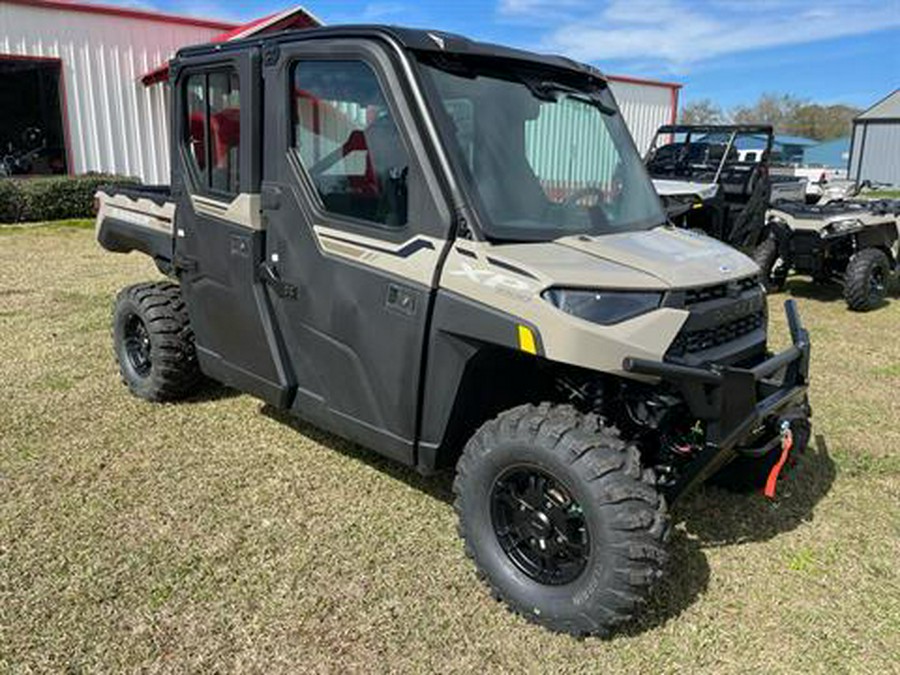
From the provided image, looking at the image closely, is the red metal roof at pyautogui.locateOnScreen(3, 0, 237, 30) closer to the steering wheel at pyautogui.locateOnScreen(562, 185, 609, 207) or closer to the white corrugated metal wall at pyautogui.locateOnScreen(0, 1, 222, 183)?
the white corrugated metal wall at pyautogui.locateOnScreen(0, 1, 222, 183)

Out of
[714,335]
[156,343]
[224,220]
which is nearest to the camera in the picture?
[714,335]

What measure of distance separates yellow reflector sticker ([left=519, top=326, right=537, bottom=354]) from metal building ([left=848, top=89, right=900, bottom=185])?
47.1 meters

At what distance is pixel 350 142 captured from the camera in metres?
3.37

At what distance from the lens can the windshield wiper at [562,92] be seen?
3.48 meters

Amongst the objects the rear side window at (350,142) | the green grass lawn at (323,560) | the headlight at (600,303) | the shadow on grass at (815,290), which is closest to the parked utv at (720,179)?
the shadow on grass at (815,290)

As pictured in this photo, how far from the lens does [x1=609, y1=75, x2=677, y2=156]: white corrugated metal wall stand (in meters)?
21.9

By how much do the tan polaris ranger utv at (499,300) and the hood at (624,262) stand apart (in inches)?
0.5

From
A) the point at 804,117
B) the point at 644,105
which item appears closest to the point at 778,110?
the point at 804,117

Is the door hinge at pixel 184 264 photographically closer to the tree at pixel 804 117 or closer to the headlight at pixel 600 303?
the headlight at pixel 600 303

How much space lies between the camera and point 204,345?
176 inches

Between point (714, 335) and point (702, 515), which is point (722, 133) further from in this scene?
point (714, 335)

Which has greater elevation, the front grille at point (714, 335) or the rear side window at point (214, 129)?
the rear side window at point (214, 129)

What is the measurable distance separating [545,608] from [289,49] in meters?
2.67

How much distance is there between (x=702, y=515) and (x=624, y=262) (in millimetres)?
1543
